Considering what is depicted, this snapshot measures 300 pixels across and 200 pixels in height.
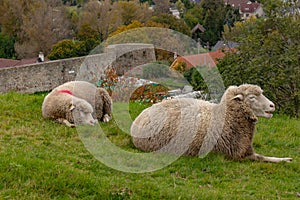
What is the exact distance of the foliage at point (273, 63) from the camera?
556 inches

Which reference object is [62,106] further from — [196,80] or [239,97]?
[196,80]

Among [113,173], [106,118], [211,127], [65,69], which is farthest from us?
[65,69]

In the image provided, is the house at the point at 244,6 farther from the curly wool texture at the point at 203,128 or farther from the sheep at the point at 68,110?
the curly wool texture at the point at 203,128

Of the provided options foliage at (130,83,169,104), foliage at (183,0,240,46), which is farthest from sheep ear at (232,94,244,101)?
foliage at (183,0,240,46)

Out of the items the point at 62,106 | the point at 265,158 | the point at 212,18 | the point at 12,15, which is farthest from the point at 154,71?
the point at 212,18

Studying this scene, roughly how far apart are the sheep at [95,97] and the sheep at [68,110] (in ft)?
1.13

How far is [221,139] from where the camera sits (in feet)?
20.9

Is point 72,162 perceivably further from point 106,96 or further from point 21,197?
point 106,96

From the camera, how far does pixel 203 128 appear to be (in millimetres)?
6402

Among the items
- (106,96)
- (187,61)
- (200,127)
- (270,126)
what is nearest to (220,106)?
(200,127)

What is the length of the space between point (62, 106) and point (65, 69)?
9338 mm

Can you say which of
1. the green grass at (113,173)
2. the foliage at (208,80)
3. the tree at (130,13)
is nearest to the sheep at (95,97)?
the green grass at (113,173)

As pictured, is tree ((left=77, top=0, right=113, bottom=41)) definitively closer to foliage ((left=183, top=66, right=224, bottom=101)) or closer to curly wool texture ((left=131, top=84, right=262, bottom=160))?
foliage ((left=183, top=66, right=224, bottom=101))

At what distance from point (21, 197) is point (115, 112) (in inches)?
180
